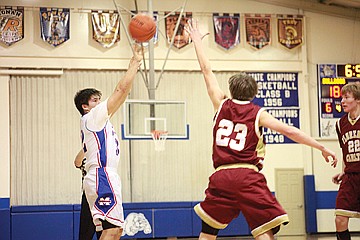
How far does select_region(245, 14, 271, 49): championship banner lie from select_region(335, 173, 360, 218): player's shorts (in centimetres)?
721

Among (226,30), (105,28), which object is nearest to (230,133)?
(105,28)

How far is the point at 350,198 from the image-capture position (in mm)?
6898

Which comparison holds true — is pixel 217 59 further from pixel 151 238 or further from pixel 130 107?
pixel 151 238

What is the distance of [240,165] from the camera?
15.6ft

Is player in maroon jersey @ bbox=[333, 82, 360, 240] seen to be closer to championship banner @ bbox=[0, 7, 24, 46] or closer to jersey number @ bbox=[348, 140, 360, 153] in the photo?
jersey number @ bbox=[348, 140, 360, 153]

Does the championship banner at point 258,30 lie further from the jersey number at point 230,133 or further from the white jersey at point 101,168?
the jersey number at point 230,133

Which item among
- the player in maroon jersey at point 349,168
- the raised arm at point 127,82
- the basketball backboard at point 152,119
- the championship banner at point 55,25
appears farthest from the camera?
the championship banner at point 55,25

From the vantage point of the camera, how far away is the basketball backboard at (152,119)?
11.6m

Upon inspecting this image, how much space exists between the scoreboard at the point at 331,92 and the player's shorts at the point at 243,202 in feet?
31.3

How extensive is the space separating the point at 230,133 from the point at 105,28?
29.0 ft

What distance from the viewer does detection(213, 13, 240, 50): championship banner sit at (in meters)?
13.6

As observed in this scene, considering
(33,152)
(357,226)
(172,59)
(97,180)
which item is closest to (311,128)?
(357,226)

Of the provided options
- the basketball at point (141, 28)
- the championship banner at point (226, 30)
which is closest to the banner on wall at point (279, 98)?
the championship banner at point (226, 30)

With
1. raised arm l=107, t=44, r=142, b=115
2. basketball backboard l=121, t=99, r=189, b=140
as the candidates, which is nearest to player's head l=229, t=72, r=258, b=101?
raised arm l=107, t=44, r=142, b=115
